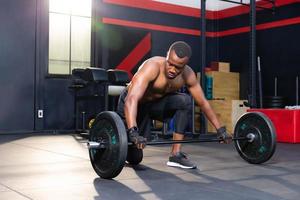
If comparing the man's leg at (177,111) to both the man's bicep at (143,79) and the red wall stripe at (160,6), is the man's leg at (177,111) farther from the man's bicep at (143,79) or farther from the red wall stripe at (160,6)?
the red wall stripe at (160,6)

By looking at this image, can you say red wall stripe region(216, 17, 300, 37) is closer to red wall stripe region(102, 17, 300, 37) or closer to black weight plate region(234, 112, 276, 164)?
red wall stripe region(102, 17, 300, 37)

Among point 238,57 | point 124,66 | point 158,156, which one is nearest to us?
point 158,156

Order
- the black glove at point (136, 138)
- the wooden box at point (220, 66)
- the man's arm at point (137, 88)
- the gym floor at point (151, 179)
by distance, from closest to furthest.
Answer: the gym floor at point (151, 179)
the black glove at point (136, 138)
the man's arm at point (137, 88)
the wooden box at point (220, 66)

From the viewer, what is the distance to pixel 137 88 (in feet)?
7.66

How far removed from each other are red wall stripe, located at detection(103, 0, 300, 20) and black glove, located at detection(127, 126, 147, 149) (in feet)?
14.4

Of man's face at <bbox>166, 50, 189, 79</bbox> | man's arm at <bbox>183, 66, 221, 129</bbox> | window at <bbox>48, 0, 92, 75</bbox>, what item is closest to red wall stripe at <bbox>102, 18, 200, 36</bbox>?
window at <bbox>48, 0, 92, 75</bbox>

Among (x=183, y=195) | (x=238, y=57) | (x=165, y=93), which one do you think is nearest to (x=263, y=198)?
(x=183, y=195)

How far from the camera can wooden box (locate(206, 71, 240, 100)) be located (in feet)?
20.7

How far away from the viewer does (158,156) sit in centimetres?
339

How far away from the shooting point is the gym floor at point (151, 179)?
191 centimetres

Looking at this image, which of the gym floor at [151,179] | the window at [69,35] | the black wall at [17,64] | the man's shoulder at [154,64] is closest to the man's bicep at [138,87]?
the man's shoulder at [154,64]

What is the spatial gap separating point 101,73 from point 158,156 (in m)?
1.78

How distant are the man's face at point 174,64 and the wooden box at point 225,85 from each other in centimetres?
398

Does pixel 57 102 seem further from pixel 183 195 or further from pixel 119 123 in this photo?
pixel 183 195
